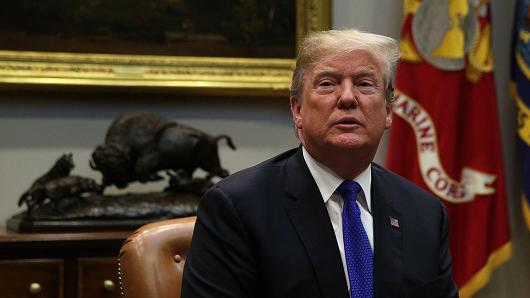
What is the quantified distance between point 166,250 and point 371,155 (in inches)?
25.5

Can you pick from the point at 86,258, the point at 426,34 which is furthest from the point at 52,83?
the point at 426,34

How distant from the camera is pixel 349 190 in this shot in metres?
2.08

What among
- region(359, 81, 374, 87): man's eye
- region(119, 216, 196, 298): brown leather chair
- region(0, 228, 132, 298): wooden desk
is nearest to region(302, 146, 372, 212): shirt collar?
region(359, 81, 374, 87): man's eye

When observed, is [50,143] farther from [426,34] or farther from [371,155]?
[371,155]

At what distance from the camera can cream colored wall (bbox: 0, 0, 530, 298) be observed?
13.2ft

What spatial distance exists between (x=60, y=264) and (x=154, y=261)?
1212mm

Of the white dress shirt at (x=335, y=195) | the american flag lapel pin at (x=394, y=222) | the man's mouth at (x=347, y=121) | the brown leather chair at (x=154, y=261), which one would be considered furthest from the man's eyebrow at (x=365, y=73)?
the brown leather chair at (x=154, y=261)

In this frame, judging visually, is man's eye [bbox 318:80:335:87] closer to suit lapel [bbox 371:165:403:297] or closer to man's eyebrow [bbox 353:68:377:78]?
man's eyebrow [bbox 353:68:377:78]

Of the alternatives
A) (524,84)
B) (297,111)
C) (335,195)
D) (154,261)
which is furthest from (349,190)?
(524,84)

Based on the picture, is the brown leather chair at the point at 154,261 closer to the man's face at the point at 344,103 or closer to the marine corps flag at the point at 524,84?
the man's face at the point at 344,103

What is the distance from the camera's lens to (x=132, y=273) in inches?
88.3

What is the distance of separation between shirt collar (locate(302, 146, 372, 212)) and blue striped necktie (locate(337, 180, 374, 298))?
0.07 feet

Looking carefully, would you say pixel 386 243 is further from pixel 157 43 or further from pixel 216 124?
pixel 157 43

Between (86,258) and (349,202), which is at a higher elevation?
(349,202)
